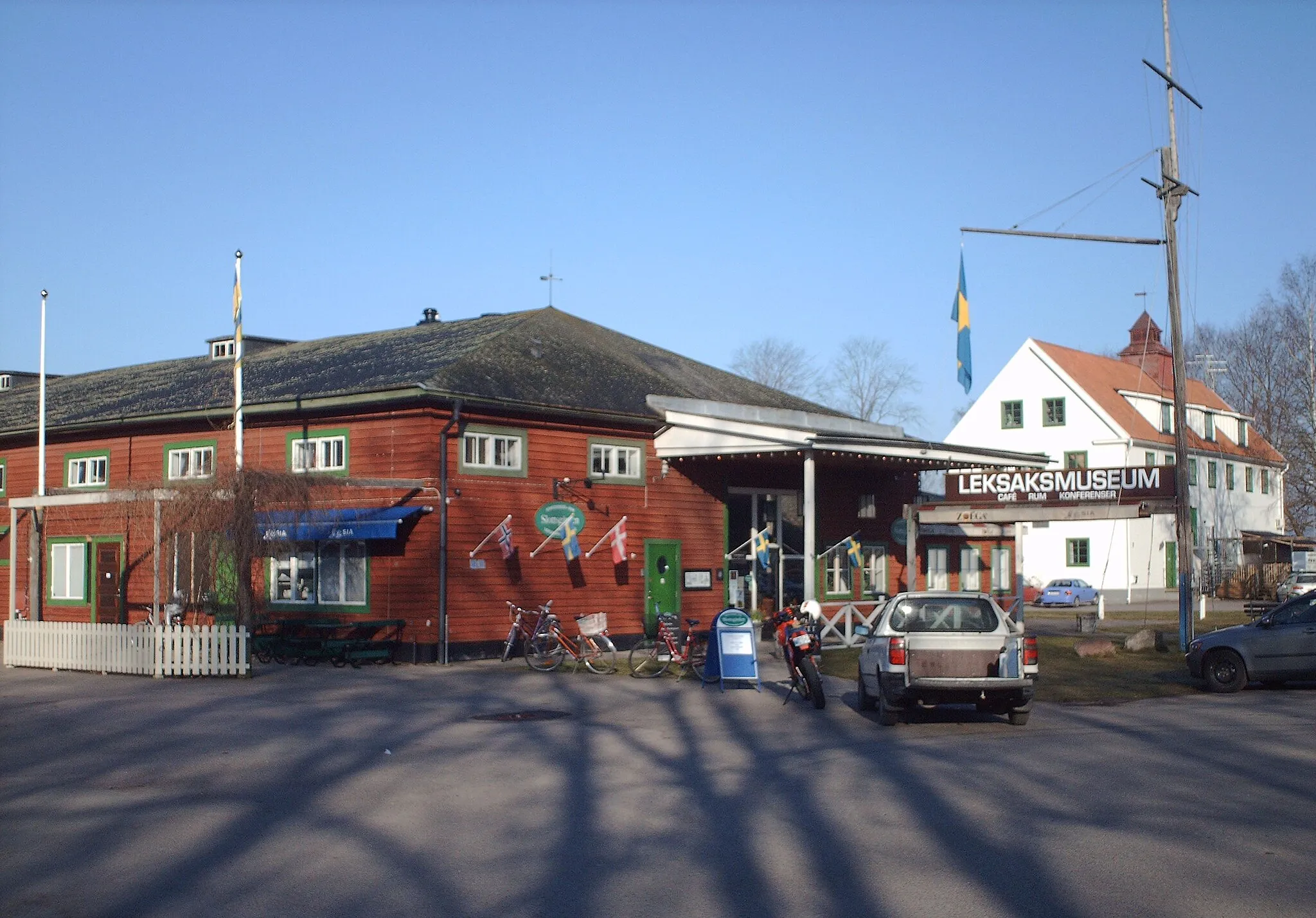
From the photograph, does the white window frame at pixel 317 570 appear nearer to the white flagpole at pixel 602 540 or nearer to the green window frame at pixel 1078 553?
the white flagpole at pixel 602 540

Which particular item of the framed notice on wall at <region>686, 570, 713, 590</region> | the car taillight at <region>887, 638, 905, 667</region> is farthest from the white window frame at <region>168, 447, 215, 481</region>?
the car taillight at <region>887, 638, 905, 667</region>

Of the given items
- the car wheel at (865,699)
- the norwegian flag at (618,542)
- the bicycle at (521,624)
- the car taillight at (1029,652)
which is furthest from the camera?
the norwegian flag at (618,542)

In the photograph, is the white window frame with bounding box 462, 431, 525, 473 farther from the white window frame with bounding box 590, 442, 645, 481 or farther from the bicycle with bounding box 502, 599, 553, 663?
the bicycle with bounding box 502, 599, 553, 663

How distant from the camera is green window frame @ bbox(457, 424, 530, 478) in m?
24.3

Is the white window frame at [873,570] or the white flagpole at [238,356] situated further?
the white window frame at [873,570]

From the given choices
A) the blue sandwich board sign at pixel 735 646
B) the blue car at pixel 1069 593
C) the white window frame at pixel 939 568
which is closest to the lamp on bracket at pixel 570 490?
the blue sandwich board sign at pixel 735 646

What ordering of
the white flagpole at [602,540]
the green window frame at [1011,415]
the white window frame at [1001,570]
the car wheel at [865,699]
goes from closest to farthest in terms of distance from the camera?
the car wheel at [865,699] < the white flagpole at [602,540] < the white window frame at [1001,570] < the green window frame at [1011,415]

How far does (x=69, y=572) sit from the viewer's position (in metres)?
31.2

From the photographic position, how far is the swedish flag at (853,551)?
32.2m

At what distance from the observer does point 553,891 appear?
780 cm

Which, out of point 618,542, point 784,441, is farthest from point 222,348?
point 784,441

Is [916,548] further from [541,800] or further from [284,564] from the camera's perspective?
[541,800]

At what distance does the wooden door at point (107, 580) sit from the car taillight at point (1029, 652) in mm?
22089

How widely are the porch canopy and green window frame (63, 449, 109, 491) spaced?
43.1 feet
